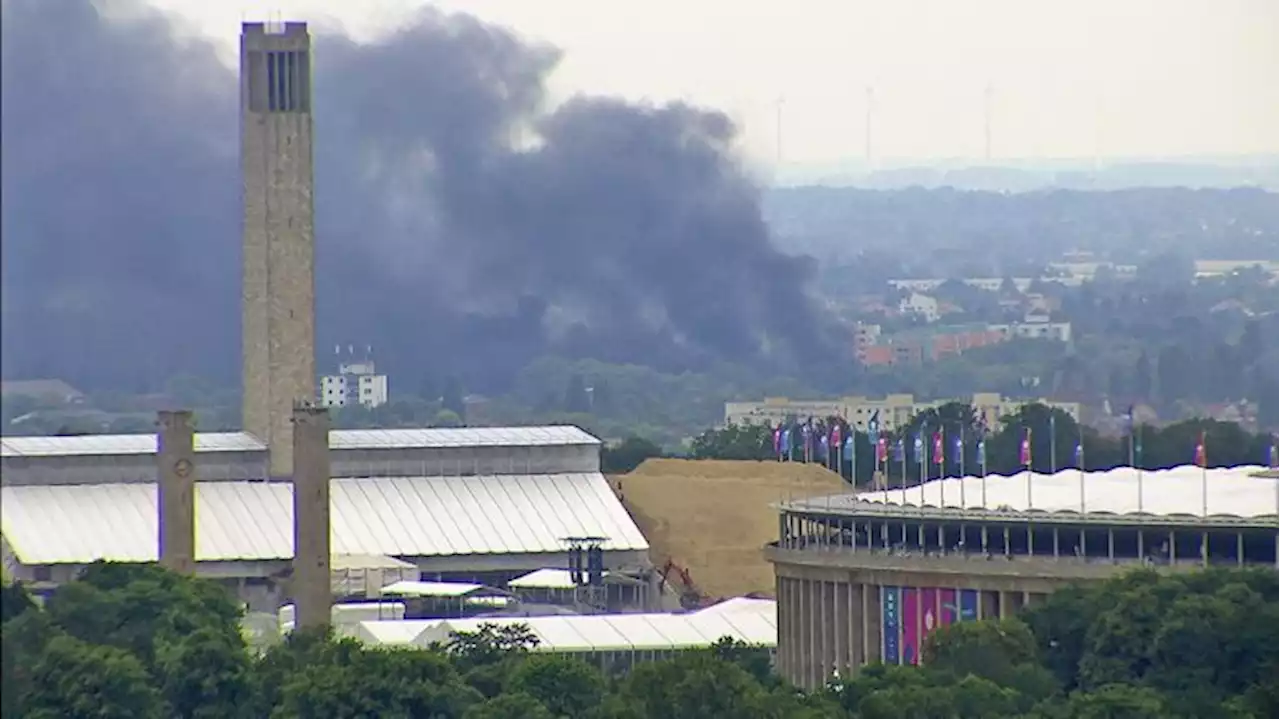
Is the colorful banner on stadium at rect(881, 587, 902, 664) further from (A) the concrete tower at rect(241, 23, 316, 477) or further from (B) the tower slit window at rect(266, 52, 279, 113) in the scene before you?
(B) the tower slit window at rect(266, 52, 279, 113)

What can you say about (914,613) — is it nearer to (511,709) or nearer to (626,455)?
(511,709)

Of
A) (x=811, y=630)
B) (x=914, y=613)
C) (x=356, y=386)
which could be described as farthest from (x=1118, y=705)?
(x=356, y=386)

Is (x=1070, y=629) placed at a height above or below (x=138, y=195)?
below

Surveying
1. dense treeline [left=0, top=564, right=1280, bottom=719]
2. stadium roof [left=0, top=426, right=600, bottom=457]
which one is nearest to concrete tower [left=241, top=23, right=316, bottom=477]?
stadium roof [left=0, top=426, right=600, bottom=457]

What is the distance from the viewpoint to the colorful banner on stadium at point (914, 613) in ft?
275

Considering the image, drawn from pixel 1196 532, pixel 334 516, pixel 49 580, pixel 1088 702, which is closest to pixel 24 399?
pixel 1088 702

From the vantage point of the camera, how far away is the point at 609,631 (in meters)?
91.1

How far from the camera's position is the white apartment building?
557ft

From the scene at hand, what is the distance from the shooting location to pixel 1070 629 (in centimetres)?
7356

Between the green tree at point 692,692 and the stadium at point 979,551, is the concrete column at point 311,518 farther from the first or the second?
the green tree at point 692,692

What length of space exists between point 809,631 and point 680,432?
105m

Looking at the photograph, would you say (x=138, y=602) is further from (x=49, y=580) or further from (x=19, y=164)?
(x=19, y=164)

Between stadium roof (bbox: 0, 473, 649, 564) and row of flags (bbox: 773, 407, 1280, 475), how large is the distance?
18.8 ft

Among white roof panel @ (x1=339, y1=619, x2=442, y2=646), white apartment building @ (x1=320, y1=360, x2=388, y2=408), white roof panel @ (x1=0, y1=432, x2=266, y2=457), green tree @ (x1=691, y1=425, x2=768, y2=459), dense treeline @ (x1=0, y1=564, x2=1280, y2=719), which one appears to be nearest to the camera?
dense treeline @ (x1=0, y1=564, x2=1280, y2=719)
